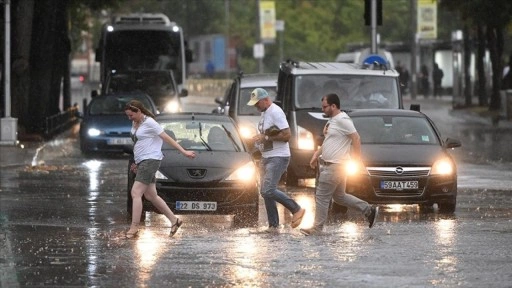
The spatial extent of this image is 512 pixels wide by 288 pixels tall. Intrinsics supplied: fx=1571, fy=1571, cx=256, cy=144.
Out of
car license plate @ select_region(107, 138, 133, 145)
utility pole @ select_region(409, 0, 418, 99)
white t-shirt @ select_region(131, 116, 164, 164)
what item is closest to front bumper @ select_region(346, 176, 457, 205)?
white t-shirt @ select_region(131, 116, 164, 164)

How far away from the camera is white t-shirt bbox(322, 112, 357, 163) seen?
55.6 ft

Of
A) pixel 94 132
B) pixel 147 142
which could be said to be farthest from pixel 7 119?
pixel 147 142

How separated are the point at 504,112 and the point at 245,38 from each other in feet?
203

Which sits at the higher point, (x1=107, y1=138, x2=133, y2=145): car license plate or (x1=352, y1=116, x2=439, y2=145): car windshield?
(x1=352, y1=116, x2=439, y2=145): car windshield

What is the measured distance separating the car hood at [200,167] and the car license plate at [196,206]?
262 millimetres

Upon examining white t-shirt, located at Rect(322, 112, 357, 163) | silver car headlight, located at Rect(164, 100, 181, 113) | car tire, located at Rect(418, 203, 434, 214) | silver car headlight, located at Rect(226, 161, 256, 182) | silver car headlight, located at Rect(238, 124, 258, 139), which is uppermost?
white t-shirt, located at Rect(322, 112, 357, 163)

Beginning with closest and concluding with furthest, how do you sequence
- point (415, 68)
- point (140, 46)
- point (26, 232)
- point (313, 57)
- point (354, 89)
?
point (26, 232)
point (354, 89)
point (140, 46)
point (415, 68)
point (313, 57)

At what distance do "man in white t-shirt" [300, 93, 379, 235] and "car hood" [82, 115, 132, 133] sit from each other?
15819mm

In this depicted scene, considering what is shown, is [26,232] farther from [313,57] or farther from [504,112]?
[313,57]

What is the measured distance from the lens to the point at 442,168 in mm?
19891

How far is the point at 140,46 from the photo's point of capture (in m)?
46.5

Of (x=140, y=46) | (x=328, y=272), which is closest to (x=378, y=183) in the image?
(x=328, y=272)

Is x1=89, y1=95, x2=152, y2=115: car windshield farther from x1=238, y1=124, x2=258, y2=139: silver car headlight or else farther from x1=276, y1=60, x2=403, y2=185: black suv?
x1=276, y1=60, x2=403, y2=185: black suv

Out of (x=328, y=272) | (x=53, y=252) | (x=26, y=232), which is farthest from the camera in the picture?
(x=26, y=232)
